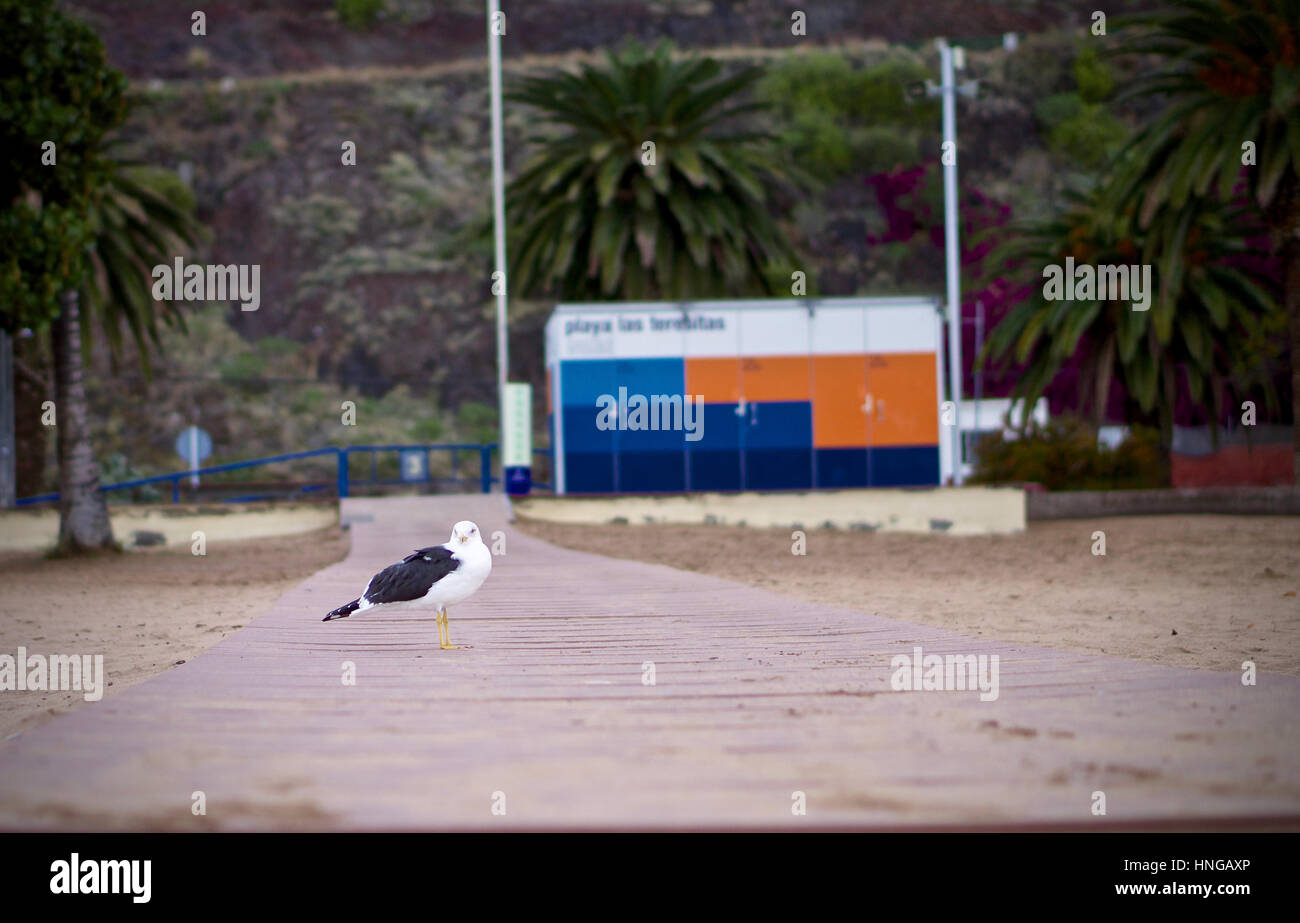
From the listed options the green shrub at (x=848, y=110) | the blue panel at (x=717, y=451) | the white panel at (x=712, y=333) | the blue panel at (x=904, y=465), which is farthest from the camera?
the green shrub at (x=848, y=110)

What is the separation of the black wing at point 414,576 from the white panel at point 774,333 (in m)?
18.1

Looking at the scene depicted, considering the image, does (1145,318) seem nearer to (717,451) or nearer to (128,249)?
(717,451)

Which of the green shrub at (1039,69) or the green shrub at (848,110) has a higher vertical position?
the green shrub at (1039,69)

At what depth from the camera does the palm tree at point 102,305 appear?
19109mm

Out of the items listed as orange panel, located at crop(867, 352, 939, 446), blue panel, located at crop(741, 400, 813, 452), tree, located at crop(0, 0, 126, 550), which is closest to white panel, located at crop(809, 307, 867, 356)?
orange panel, located at crop(867, 352, 939, 446)

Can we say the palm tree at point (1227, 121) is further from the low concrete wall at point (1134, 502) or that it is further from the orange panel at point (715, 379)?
the orange panel at point (715, 379)

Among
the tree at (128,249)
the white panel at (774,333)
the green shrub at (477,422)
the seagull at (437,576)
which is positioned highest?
the tree at (128,249)

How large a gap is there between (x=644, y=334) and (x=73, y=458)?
10311mm

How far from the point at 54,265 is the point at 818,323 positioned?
44.4 feet

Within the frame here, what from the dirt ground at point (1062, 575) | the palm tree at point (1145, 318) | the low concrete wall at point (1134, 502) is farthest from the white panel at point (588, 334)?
the low concrete wall at point (1134, 502)

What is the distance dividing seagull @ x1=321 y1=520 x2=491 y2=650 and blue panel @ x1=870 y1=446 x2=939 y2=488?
18845mm

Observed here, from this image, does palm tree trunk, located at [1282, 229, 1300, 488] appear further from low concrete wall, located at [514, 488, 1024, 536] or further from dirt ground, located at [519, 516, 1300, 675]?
low concrete wall, located at [514, 488, 1024, 536]
